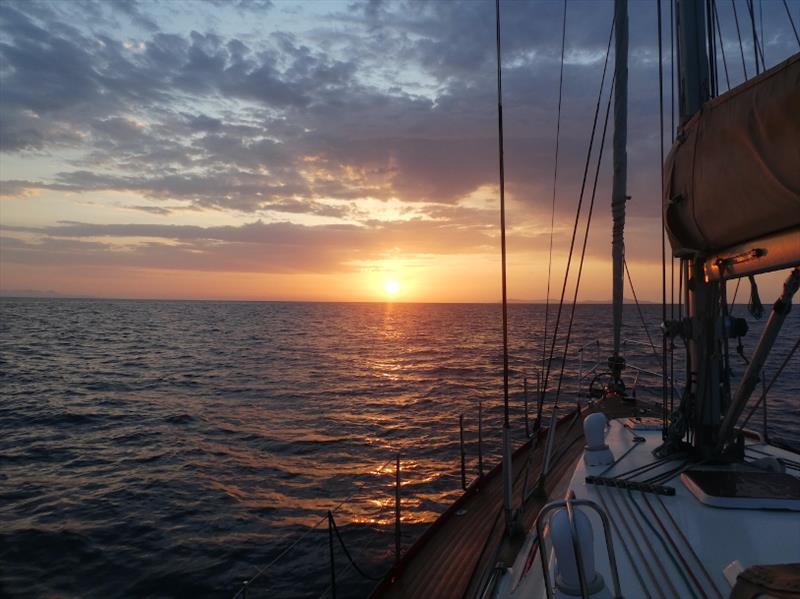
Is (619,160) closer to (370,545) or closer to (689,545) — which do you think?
(689,545)

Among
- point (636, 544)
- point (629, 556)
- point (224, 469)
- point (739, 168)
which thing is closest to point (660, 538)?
point (636, 544)

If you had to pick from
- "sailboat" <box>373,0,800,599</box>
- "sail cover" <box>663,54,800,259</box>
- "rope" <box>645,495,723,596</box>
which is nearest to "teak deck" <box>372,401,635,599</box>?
"sailboat" <box>373,0,800,599</box>

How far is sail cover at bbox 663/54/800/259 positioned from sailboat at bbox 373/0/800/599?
1 centimetres

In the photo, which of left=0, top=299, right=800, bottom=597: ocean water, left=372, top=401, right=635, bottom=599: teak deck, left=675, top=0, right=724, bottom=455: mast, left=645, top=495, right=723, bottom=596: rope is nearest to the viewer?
left=645, top=495, right=723, bottom=596: rope

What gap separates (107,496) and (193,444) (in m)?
4.47

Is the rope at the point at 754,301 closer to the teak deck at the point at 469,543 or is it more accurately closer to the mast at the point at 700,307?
the mast at the point at 700,307

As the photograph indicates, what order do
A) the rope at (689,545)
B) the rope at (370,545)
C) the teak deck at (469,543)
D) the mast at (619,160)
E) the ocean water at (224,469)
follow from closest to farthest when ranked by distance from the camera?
1. the rope at (689,545)
2. the teak deck at (469,543)
3. the rope at (370,545)
4. the ocean water at (224,469)
5. the mast at (619,160)

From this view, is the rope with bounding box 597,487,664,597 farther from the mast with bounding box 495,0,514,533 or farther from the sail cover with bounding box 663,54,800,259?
the sail cover with bounding box 663,54,800,259

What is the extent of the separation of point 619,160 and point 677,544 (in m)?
10.6

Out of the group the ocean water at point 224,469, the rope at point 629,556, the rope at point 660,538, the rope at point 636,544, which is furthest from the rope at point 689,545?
the ocean water at point 224,469

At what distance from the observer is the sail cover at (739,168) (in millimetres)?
3797

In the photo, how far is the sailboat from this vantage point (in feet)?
12.4

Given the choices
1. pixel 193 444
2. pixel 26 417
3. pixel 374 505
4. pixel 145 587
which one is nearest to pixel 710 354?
pixel 374 505

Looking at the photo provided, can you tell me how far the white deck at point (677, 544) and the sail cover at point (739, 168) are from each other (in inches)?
106
